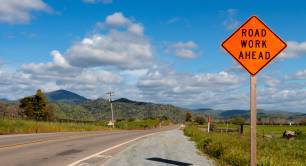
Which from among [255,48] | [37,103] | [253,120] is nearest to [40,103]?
[37,103]

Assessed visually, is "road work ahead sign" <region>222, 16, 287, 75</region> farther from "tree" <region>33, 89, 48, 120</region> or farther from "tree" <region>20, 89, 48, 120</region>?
"tree" <region>33, 89, 48, 120</region>

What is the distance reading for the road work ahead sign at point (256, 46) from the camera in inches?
468

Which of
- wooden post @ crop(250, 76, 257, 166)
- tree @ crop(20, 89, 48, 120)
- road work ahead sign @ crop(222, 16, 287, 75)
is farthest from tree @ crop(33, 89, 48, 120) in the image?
wooden post @ crop(250, 76, 257, 166)

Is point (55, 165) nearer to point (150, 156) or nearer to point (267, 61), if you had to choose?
point (150, 156)

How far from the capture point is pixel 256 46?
11.9 metres

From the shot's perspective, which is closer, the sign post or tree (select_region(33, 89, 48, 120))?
the sign post

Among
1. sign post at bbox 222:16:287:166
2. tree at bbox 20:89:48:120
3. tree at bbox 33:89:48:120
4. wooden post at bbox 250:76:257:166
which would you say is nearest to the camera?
Result: wooden post at bbox 250:76:257:166

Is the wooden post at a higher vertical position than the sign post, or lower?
lower

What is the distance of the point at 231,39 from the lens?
12.2 meters

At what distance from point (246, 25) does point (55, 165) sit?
6.93 meters

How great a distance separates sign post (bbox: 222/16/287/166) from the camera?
1188cm

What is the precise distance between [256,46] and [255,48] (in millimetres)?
52

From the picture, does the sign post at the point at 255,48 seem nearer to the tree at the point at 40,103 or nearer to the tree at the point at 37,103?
the tree at the point at 37,103

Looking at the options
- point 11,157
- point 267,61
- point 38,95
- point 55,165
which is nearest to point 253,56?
point 267,61
